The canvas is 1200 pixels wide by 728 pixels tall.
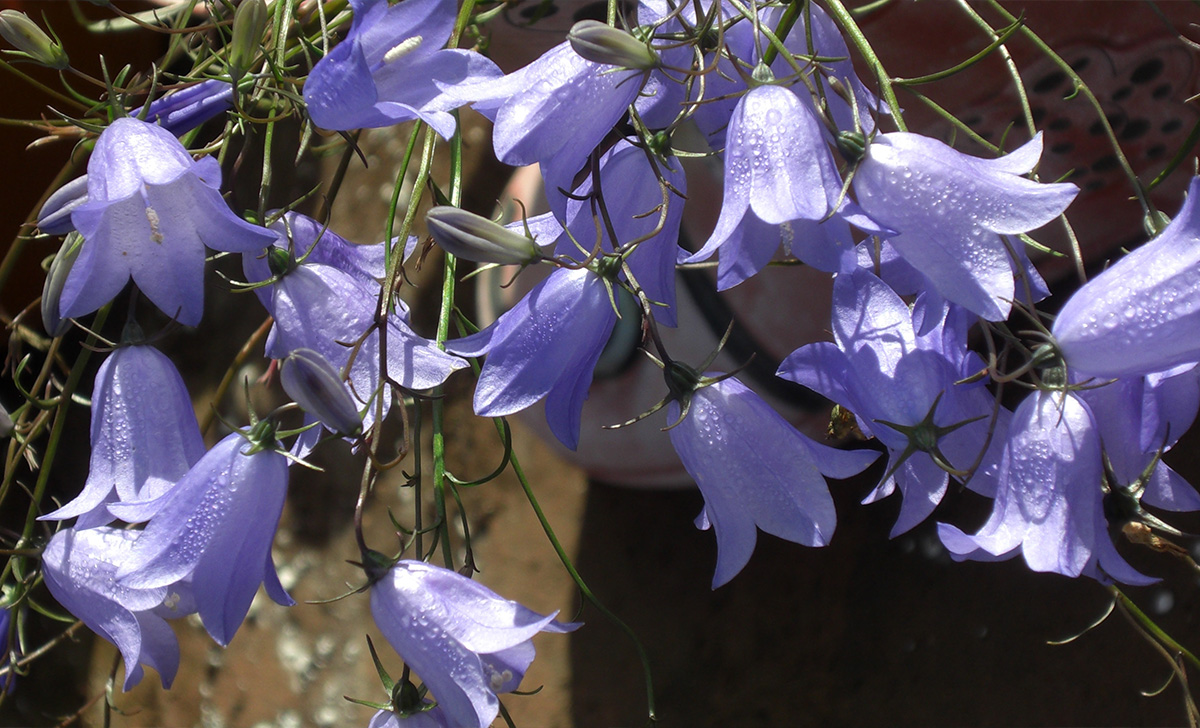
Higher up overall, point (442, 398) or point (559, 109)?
point (559, 109)

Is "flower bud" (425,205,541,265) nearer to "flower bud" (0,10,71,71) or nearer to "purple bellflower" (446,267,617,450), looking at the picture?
"purple bellflower" (446,267,617,450)

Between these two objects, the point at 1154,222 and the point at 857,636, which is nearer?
the point at 1154,222

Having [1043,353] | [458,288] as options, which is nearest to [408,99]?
[1043,353]

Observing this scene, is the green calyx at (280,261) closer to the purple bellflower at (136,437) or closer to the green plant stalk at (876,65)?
the purple bellflower at (136,437)

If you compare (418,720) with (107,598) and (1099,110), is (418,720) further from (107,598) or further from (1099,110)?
(1099,110)

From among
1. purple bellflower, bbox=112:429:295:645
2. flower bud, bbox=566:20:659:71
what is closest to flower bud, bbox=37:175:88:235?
purple bellflower, bbox=112:429:295:645

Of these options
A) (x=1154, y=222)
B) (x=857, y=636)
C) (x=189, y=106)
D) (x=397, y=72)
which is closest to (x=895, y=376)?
(x=1154, y=222)
